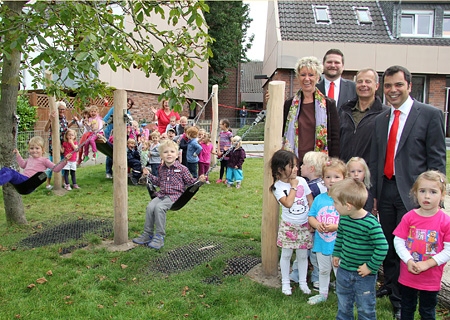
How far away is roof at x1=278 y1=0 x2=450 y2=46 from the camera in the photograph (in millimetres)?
17922

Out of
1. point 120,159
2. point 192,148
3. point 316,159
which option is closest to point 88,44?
point 120,159

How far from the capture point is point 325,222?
3701 mm

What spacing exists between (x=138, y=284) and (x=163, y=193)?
1415 millimetres

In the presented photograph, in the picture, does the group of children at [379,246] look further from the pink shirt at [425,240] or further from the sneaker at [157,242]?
the sneaker at [157,242]

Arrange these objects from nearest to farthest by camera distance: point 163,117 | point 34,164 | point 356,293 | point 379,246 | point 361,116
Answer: point 379,246 < point 356,293 < point 361,116 < point 34,164 < point 163,117

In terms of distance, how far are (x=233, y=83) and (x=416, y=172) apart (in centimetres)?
3270

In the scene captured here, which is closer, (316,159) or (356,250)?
(356,250)

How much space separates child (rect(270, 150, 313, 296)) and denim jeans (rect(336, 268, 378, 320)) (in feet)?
2.84

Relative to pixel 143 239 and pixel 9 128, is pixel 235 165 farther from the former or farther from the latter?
pixel 9 128

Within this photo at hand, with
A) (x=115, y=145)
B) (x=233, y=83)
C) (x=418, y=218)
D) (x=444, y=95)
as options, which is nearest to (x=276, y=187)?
(x=418, y=218)

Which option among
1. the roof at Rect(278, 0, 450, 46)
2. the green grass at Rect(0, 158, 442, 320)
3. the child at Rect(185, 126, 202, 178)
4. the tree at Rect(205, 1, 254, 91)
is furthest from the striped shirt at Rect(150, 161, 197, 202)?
the tree at Rect(205, 1, 254, 91)

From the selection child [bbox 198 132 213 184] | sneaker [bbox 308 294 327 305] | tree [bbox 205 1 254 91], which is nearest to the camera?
sneaker [bbox 308 294 327 305]

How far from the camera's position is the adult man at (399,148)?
11.2 feet

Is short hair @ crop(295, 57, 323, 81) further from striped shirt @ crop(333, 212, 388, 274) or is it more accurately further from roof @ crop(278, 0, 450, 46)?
roof @ crop(278, 0, 450, 46)
